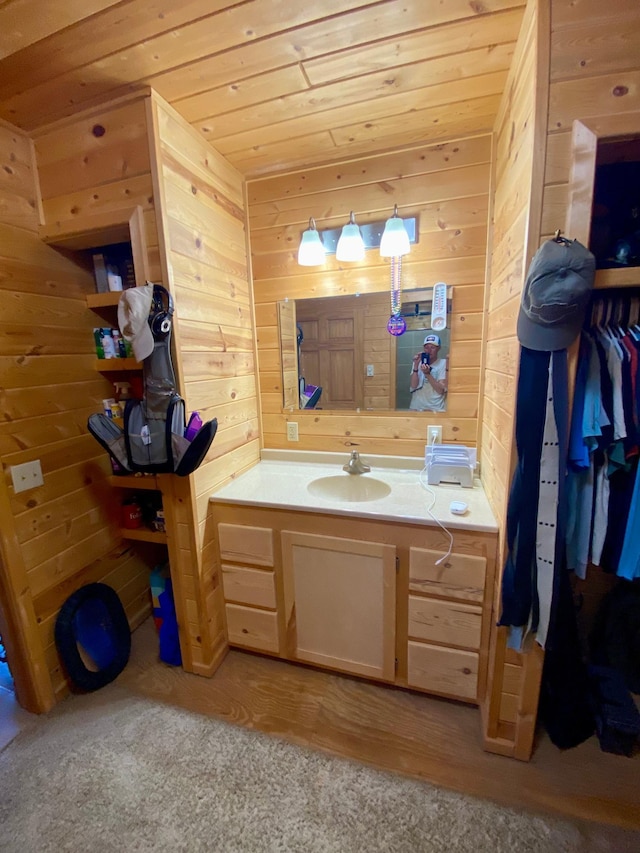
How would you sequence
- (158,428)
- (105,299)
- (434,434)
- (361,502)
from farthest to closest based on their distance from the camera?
(434,434) < (361,502) < (105,299) < (158,428)

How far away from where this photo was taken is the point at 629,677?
5.08 ft

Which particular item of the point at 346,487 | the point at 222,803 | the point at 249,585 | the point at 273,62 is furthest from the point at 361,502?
the point at 273,62

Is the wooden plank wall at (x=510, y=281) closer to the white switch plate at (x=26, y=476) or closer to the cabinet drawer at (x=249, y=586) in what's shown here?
the cabinet drawer at (x=249, y=586)

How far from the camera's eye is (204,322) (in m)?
1.59

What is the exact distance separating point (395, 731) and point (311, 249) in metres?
2.15

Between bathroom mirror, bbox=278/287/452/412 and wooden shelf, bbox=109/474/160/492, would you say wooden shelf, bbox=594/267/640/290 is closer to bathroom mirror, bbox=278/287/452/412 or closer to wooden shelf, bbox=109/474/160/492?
bathroom mirror, bbox=278/287/452/412

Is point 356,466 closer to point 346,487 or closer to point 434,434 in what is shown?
point 346,487

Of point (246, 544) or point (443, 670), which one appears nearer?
point (443, 670)

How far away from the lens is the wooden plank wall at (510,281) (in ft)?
3.26

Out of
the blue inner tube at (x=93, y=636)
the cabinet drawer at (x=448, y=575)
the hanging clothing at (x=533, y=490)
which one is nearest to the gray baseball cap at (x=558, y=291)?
the hanging clothing at (x=533, y=490)

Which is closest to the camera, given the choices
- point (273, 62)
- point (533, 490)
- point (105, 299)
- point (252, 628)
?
point (533, 490)

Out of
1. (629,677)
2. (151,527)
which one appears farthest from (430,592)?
(151,527)

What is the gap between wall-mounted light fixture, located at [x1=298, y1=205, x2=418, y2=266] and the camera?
5.38ft

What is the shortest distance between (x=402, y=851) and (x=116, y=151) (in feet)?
8.42
